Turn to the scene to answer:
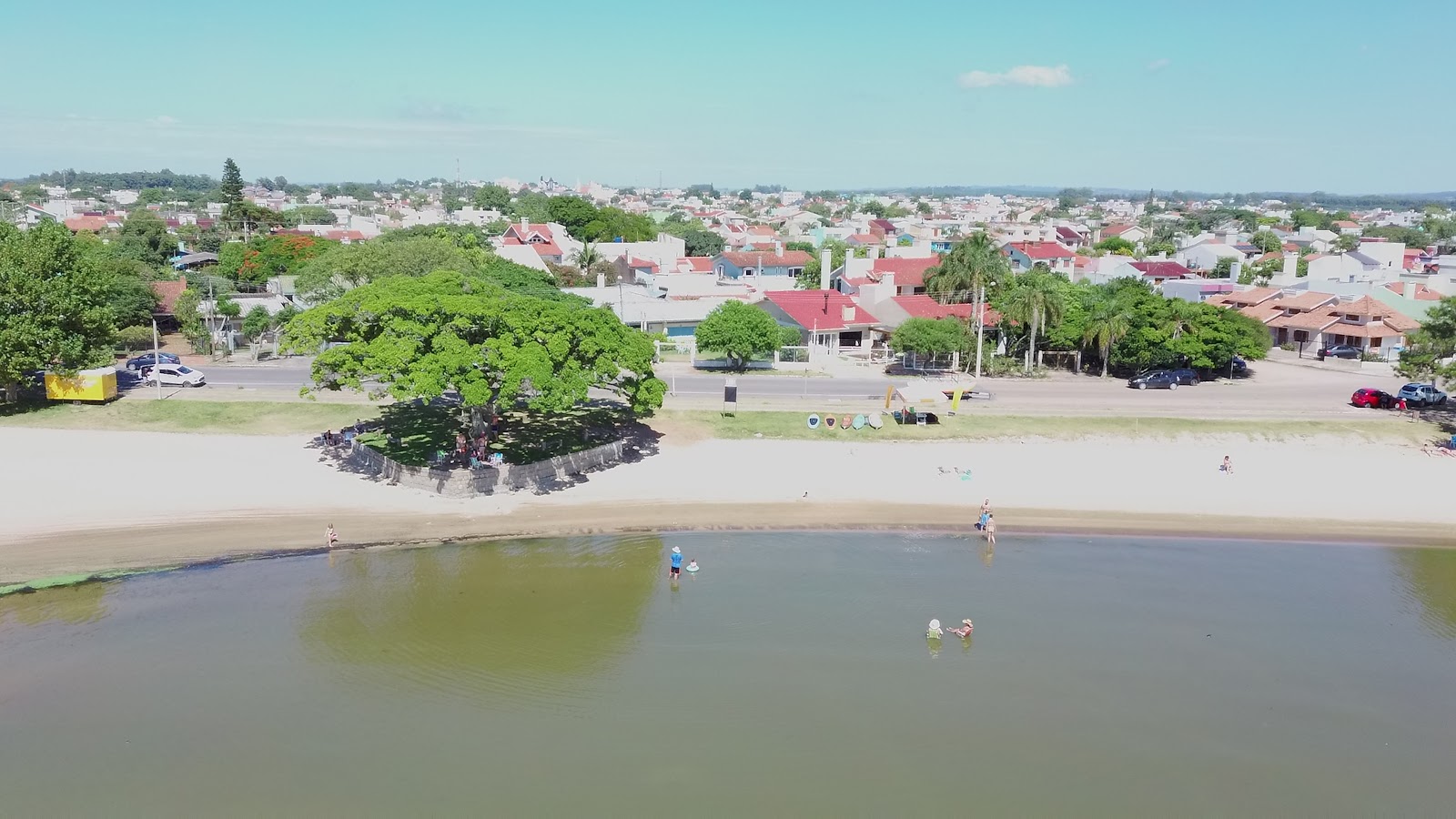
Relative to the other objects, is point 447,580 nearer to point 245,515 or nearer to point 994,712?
point 245,515

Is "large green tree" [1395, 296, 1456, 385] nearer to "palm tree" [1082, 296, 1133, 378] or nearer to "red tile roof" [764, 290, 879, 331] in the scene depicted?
"palm tree" [1082, 296, 1133, 378]

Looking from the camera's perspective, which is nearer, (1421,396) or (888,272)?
(1421,396)

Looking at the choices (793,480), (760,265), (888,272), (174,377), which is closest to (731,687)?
(793,480)

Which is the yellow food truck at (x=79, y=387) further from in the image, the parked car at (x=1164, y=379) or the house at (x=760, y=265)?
the house at (x=760, y=265)

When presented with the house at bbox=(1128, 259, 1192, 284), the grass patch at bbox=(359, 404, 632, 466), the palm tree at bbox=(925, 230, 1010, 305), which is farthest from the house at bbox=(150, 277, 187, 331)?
the house at bbox=(1128, 259, 1192, 284)

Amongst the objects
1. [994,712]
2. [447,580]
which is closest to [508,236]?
[447,580]

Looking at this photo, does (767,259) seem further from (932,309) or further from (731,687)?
(731,687)
